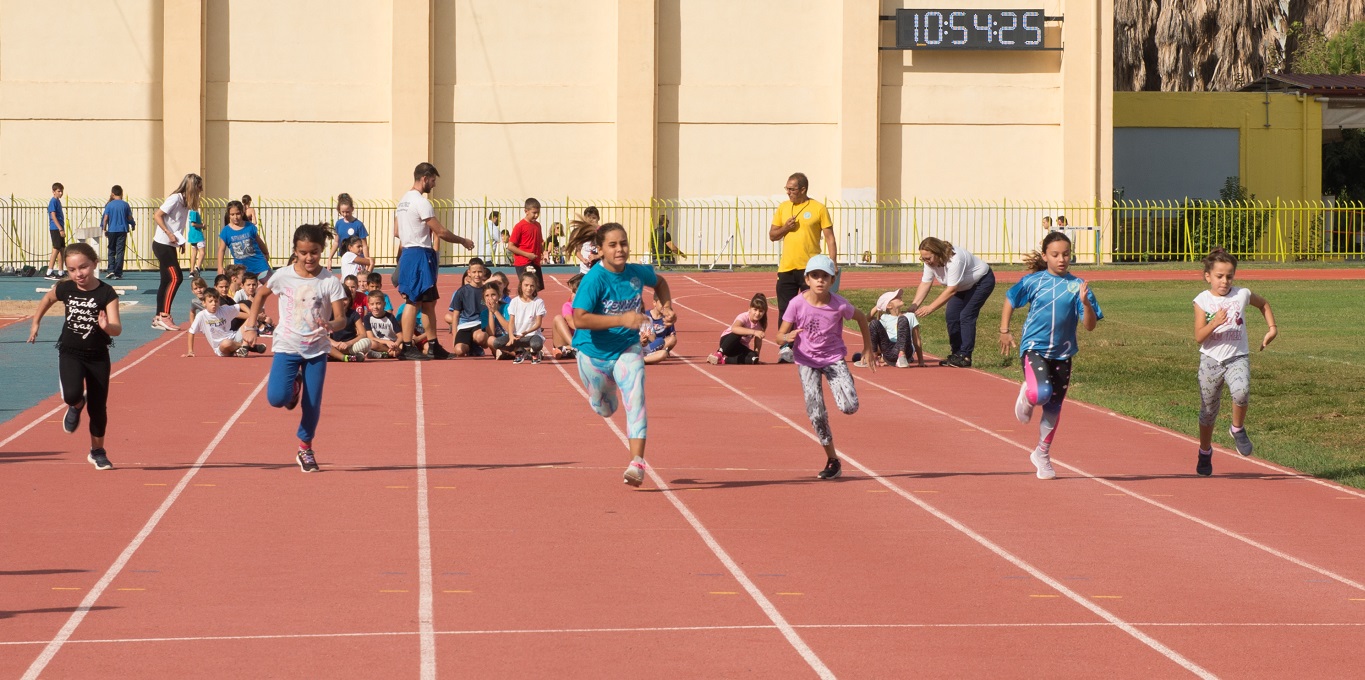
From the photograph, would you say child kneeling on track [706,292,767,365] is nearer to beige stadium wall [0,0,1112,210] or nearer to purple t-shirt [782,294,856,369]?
purple t-shirt [782,294,856,369]

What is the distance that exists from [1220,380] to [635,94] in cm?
3207

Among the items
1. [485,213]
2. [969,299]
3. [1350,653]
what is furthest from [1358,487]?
[485,213]

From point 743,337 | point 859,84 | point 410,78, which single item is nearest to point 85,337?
point 743,337

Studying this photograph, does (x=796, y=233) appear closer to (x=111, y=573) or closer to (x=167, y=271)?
(x=167, y=271)

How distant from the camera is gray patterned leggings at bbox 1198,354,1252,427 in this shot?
11.0 metres

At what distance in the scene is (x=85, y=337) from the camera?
10.7m

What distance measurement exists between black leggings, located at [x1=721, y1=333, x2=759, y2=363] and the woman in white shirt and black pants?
6.08 feet

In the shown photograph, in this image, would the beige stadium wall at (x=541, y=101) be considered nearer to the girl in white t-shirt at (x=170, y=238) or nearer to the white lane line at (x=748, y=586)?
the girl in white t-shirt at (x=170, y=238)

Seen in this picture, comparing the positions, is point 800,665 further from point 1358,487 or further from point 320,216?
point 320,216

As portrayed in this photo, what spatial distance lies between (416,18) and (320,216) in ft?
17.8

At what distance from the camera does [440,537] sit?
346 inches

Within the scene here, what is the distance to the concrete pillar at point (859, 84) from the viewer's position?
4269 cm

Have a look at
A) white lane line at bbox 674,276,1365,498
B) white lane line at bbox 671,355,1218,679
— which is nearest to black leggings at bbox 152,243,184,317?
white lane line at bbox 674,276,1365,498

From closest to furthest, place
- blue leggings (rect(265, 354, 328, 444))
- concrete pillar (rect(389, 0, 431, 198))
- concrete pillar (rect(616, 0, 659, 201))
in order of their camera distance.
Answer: blue leggings (rect(265, 354, 328, 444))
concrete pillar (rect(389, 0, 431, 198))
concrete pillar (rect(616, 0, 659, 201))
